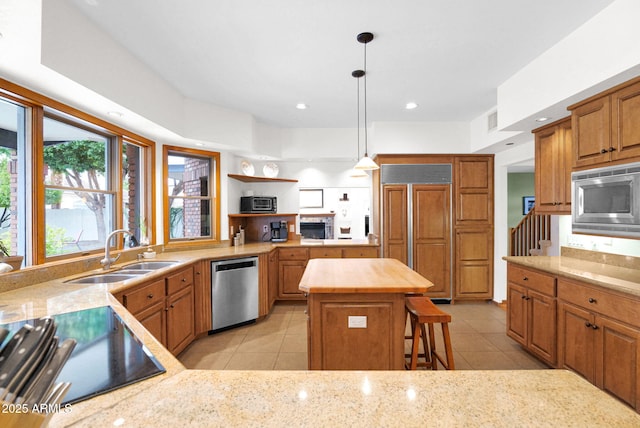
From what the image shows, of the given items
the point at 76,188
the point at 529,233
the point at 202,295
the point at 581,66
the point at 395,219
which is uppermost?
the point at 581,66

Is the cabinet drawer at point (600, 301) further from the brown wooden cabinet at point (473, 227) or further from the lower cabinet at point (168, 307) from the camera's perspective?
the lower cabinet at point (168, 307)

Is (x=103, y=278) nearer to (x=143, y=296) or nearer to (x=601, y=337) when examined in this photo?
(x=143, y=296)

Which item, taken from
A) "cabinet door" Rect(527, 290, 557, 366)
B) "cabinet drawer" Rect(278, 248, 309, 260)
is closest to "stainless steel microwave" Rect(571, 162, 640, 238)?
"cabinet door" Rect(527, 290, 557, 366)

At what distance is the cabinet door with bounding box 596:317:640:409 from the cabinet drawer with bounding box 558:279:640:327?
56mm

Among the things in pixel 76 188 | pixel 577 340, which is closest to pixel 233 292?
pixel 76 188

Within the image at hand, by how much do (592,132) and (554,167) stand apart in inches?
27.0

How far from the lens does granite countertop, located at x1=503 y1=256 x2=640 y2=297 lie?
1843mm

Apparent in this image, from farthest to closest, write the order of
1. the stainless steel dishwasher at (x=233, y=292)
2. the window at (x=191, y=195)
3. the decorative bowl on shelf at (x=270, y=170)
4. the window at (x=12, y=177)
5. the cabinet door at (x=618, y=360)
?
the decorative bowl on shelf at (x=270, y=170) → the window at (x=191, y=195) → the stainless steel dishwasher at (x=233, y=292) → the window at (x=12, y=177) → the cabinet door at (x=618, y=360)

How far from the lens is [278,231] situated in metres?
4.67

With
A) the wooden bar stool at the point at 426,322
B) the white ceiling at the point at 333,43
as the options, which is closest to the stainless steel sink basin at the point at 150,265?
the white ceiling at the point at 333,43

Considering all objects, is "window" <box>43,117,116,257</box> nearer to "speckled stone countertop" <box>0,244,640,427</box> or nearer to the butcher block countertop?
the butcher block countertop

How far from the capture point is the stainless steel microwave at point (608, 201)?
190cm

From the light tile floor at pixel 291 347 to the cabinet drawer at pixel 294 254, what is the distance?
32.0 inches

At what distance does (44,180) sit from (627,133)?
421 centimetres
